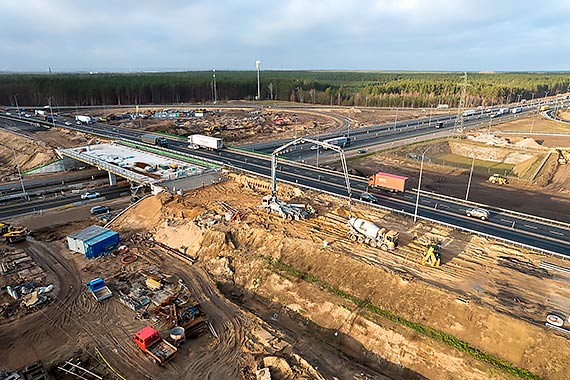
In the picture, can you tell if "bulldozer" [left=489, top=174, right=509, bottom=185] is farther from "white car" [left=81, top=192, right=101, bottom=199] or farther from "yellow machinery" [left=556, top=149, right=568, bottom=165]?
"white car" [left=81, top=192, right=101, bottom=199]

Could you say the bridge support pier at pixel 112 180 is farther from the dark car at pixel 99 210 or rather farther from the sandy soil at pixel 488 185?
the sandy soil at pixel 488 185

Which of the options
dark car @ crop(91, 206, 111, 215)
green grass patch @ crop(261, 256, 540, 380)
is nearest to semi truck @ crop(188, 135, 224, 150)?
dark car @ crop(91, 206, 111, 215)

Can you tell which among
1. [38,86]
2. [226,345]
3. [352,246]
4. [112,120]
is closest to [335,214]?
[352,246]

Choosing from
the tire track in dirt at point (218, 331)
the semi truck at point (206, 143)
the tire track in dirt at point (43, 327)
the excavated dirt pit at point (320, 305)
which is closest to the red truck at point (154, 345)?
the excavated dirt pit at point (320, 305)

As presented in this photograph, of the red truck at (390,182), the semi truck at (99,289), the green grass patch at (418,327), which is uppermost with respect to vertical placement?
the red truck at (390,182)

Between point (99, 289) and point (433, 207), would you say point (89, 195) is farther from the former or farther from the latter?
point (433, 207)

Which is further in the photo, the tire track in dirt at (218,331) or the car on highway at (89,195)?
the car on highway at (89,195)
